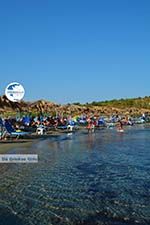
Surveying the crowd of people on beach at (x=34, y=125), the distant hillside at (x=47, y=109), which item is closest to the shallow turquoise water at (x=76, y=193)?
the crowd of people on beach at (x=34, y=125)

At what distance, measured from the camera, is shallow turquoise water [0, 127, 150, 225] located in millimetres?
6859

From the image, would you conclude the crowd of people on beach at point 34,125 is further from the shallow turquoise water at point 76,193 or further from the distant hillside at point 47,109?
the shallow turquoise water at point 76,193

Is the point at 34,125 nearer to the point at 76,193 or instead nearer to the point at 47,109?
the point at 47,109

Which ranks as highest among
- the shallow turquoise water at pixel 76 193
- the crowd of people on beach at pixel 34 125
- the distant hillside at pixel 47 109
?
the distant hillside at pixel 47 109

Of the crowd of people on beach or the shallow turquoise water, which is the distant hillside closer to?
the crowd of people on beach

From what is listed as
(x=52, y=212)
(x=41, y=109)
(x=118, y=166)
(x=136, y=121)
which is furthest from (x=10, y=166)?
(x=136, y=121)

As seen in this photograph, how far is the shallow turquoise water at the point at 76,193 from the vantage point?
686cm

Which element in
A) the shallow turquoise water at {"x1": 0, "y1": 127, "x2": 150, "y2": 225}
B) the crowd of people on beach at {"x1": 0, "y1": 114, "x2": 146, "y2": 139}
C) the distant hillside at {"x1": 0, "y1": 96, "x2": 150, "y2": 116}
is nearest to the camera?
the shallow turquoise water at {"x1": 0, "y1": 127, "x2": 150, "y2": 225}

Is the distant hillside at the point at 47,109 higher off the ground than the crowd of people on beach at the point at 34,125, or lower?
higher

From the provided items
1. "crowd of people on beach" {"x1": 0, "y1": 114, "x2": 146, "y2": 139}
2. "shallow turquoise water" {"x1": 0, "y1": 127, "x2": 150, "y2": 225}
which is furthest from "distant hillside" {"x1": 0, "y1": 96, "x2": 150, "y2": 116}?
"shallow turquoise water" {"x1": 0, "y1": 127, "x2": 150, "y2": 225}

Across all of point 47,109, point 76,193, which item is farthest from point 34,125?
point 76,193

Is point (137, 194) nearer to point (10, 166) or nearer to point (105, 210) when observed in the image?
point (105, 210)

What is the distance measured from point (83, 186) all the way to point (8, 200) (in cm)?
207

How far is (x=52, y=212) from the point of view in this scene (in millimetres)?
7203
